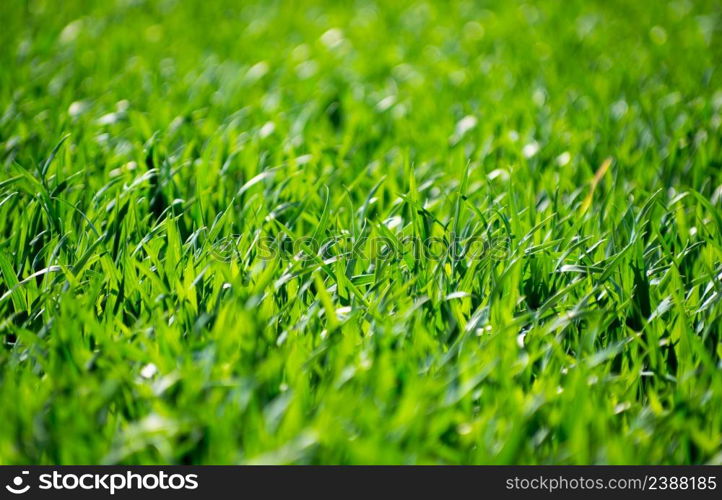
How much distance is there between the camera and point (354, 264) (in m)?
1.94

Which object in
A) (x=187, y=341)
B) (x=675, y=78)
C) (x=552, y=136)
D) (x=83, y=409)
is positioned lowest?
(x=675, y=78)

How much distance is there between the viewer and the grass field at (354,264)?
4.63 feet

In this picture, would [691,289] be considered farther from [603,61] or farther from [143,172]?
[603,61]

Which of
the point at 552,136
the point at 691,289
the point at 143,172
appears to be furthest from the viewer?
the point at 552,136

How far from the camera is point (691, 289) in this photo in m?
1.88

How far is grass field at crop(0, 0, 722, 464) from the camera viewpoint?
141 centimetres

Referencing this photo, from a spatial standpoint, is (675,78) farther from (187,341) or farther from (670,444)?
(187,341)

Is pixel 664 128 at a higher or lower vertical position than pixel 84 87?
lower

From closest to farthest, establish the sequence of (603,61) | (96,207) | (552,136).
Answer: (96,207), (552,136), (603,61)

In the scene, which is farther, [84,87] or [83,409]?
[84,87]

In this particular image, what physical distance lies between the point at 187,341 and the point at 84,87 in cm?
206

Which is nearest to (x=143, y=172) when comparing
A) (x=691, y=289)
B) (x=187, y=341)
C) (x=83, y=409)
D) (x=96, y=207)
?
(x=96, y=207)
